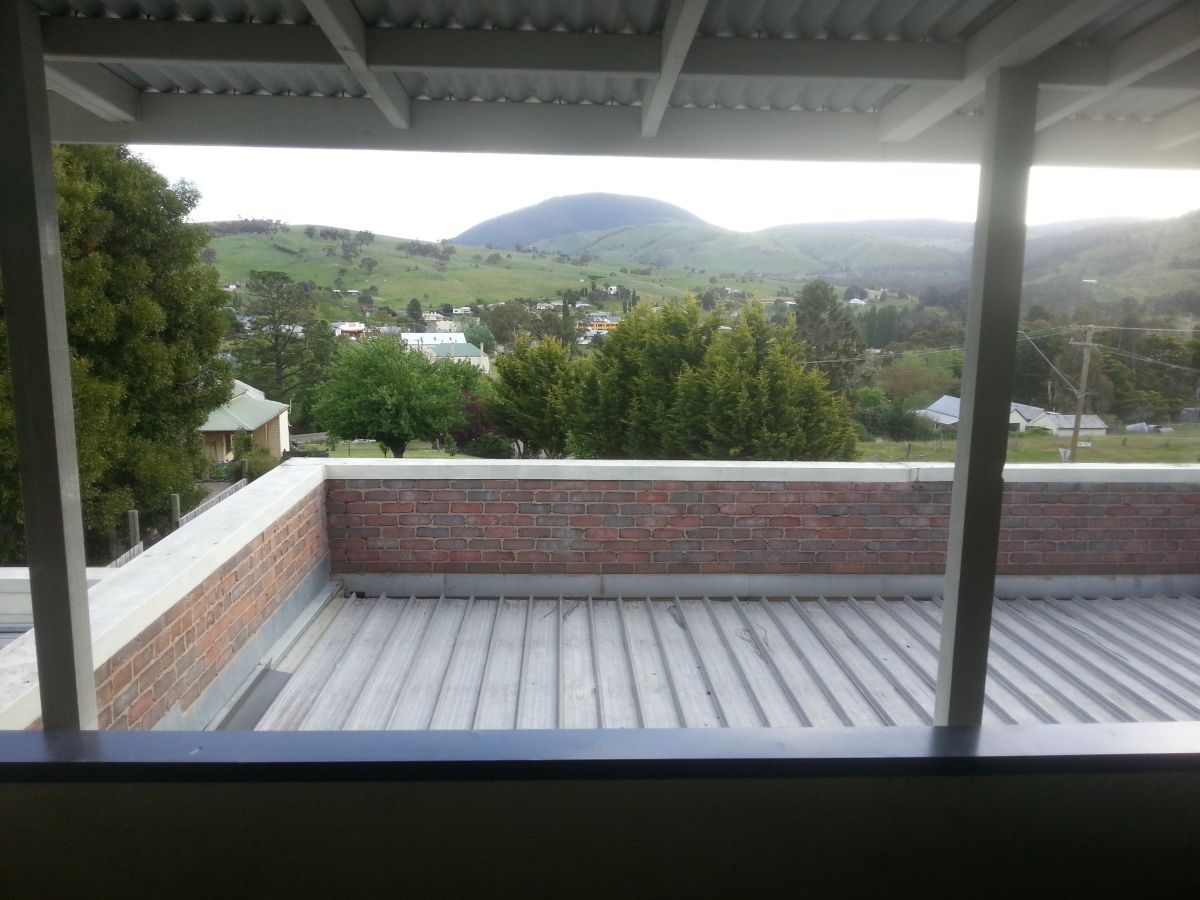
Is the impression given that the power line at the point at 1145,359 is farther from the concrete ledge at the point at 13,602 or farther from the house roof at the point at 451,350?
the house roof at the point at 451,350

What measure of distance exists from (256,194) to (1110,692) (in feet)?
160

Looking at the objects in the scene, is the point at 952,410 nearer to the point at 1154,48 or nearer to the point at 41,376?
the point at 1154,48

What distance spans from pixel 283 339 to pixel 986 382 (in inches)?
1292

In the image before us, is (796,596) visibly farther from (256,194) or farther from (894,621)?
(256,194)

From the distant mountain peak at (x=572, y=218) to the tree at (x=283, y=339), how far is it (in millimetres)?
14361

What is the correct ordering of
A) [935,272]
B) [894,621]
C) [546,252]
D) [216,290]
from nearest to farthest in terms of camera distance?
[894,621], [216,290], [935,272], [546,252]

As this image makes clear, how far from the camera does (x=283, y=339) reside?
102 feet

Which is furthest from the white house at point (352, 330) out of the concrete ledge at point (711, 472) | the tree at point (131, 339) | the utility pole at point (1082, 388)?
the concrete ledge at point (711, 472)

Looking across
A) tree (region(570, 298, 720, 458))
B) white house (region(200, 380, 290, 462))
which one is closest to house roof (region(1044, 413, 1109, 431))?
tree (region(570, 298, 720, 458))

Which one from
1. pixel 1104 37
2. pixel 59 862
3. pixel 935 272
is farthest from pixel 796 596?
pixel 935 272

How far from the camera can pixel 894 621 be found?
3883 millimetres

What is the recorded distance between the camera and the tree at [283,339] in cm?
2928

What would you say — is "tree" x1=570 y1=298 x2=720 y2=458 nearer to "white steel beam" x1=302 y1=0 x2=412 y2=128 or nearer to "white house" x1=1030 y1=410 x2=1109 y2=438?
"white house" x1=1030 y1=410 x2=1109 y2=438

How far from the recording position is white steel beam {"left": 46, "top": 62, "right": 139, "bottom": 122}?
1.76m
